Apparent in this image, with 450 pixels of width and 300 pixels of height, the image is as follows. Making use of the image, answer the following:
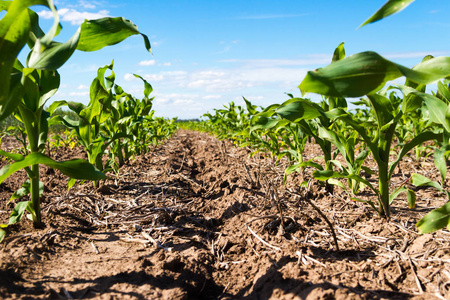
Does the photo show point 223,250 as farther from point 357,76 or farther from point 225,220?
point 357,76

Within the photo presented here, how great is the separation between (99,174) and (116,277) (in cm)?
47

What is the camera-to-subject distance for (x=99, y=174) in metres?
1.48

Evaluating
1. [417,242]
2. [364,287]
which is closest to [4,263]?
[364,287]

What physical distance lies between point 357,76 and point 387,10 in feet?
0.76

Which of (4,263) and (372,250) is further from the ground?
(4,263)

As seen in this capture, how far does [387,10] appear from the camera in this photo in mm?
1078

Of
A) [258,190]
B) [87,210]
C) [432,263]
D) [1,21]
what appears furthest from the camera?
[258,190]

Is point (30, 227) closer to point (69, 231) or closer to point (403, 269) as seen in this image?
point (69, 231)

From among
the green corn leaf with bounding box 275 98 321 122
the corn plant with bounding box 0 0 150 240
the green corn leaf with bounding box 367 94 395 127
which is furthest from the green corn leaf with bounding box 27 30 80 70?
the green corn leaf with bounding box 367 94 395 127

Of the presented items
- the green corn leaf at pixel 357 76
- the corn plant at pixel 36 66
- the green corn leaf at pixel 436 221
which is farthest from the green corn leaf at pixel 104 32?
the green corn leaf at pixel 436 221

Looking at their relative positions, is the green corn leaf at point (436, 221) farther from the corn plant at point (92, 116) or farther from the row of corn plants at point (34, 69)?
the corn plant at point (92, 116)

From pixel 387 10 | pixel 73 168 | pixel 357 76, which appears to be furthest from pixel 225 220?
pixel 387 10

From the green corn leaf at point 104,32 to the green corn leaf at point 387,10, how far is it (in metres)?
1.10

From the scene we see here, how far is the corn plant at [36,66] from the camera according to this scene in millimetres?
1302
